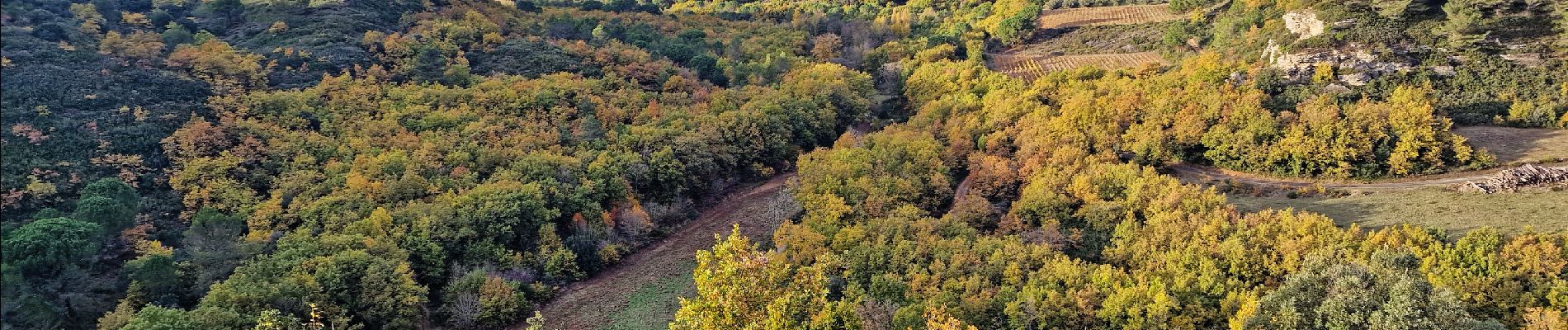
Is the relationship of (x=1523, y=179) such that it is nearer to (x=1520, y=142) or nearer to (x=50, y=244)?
(x=1520, y=142)

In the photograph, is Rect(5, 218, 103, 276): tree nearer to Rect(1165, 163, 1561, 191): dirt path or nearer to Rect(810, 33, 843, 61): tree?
Rect(1165, 163, 1561, 191): dirt path

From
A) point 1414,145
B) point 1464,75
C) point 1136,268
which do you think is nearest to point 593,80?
point 1136,268

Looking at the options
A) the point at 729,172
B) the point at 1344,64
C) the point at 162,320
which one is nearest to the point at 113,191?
the point at 162,320

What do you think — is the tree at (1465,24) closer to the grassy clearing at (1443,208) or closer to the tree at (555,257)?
the grassy clearing at (1443,208)

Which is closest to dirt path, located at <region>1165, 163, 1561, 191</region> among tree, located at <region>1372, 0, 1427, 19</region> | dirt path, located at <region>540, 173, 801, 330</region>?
tree, located at <region>1372, 0, 1427, 19</region>

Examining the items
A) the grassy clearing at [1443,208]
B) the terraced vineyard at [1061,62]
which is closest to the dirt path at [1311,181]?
the grassy clearing at [1443,208]

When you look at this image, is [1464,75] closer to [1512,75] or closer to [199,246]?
[1512,75]
